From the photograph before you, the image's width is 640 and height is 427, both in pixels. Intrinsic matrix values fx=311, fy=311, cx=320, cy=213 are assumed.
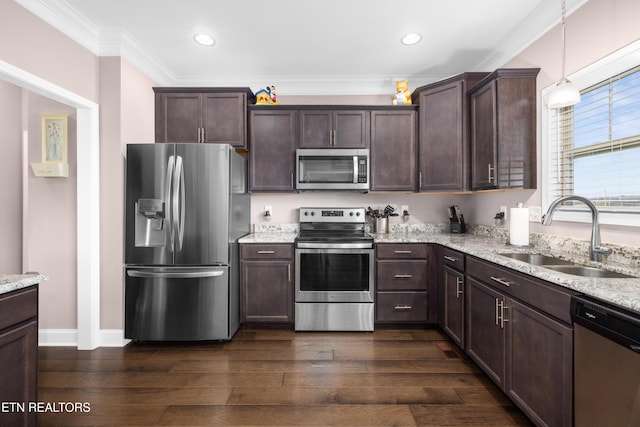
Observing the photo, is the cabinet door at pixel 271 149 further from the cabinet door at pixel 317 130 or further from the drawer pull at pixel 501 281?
the drawer pull at pixel 501 281

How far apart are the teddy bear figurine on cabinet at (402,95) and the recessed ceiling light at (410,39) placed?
57cm

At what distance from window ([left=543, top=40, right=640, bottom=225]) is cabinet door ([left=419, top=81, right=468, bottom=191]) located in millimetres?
754

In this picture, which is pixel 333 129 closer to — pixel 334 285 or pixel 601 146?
pixel 334 285

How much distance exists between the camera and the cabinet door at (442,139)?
3.02 metres

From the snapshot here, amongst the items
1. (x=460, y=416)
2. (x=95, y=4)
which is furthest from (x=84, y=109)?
(x=460, y=416)

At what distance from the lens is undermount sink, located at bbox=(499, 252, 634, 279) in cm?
167

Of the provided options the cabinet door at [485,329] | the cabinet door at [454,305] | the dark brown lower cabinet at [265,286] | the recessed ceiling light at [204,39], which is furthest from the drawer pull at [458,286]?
the recessed ceiling light at [204,39]

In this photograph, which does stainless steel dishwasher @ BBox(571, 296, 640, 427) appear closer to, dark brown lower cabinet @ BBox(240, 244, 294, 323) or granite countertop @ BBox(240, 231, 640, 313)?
granite countertop @ BBox(240, 231, 640, 313)

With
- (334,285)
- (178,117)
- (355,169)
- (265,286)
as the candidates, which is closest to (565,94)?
(355,169)

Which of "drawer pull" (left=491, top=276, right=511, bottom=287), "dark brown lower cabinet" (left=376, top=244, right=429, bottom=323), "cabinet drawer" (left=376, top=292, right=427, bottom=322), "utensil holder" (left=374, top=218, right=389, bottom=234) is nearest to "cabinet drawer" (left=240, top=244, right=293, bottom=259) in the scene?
"dark brown lower cabinet" (left=376, top=244, right=429, bottom=323)

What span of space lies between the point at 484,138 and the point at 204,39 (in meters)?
2.64

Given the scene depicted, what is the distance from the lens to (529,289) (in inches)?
64.6

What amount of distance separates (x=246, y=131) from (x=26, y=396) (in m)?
2.62

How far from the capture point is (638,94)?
1.72 meters
